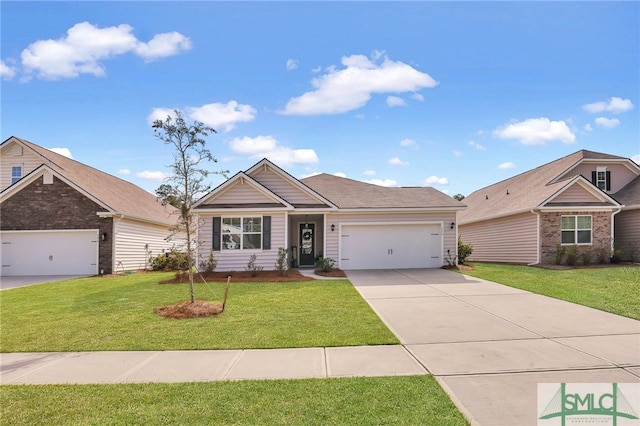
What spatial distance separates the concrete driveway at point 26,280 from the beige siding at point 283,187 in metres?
9.63

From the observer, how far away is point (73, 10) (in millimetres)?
10523

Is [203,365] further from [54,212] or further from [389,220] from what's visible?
[54,212]

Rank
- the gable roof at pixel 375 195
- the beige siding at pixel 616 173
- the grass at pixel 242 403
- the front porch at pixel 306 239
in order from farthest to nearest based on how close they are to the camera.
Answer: the beige siding at pixel 616 173 → the front porch at pixel 306 239 → the gable roof at pixel 375 195 → the grass at pixel 242 403

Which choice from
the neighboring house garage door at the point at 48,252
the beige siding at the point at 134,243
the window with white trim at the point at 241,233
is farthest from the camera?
the beige siding at the point at 134,243

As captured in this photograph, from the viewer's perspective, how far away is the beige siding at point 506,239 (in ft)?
58.9

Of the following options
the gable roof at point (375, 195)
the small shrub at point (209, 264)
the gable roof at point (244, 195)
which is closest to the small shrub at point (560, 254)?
the gable roof at point (375, 195)

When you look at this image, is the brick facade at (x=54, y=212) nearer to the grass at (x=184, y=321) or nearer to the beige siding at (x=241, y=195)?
the grass at (x=184, y=321)

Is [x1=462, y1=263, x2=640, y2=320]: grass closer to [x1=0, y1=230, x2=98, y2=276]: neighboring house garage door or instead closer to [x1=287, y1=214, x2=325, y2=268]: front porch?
[x1=287, y1=214, x2=325, y2=268]: front porch

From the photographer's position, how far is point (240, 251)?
51.9 feet

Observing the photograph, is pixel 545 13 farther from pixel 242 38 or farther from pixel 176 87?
pixel 176 87

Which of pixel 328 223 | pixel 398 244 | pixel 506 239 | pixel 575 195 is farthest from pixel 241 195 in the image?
pixel 575 195

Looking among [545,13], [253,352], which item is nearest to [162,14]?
[253,352]

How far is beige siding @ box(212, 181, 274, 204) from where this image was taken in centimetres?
1595

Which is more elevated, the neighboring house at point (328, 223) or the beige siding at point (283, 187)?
the beige siding at point (283, 187)
